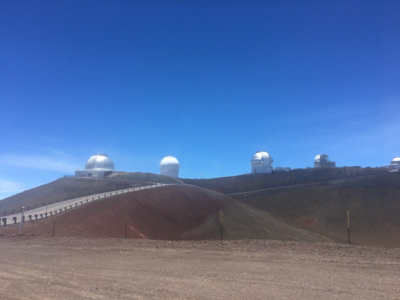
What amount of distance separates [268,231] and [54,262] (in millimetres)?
35558

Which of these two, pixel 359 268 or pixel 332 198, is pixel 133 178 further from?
pixel 359 268

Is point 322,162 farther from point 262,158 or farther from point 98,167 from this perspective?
point 98,167

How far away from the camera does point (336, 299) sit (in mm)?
7914

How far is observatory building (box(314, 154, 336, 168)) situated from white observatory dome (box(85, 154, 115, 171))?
62120 millimetres

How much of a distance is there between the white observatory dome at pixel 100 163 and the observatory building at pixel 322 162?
62120 mm

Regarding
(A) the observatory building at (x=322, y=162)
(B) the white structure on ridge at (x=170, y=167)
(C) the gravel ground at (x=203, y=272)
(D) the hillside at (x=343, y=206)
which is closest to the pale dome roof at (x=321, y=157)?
Result: (A) the observatory building at (x=322, y=162)

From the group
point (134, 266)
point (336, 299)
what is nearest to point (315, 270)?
point (336, 299)

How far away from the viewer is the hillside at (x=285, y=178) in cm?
9006

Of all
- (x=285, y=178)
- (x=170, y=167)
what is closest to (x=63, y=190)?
(x=170, y=167)

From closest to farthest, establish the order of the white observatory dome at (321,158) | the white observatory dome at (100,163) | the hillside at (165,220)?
the hillside at (165,220), the white observatory dome at (100,163), the white observatory dome at (321,158)

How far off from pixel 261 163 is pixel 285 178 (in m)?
11.8

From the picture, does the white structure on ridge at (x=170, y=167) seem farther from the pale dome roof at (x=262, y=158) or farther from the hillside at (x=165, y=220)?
the hillside at (x=165, y=220)

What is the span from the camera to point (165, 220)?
140 ft

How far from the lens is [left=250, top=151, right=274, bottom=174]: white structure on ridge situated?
103688mm
